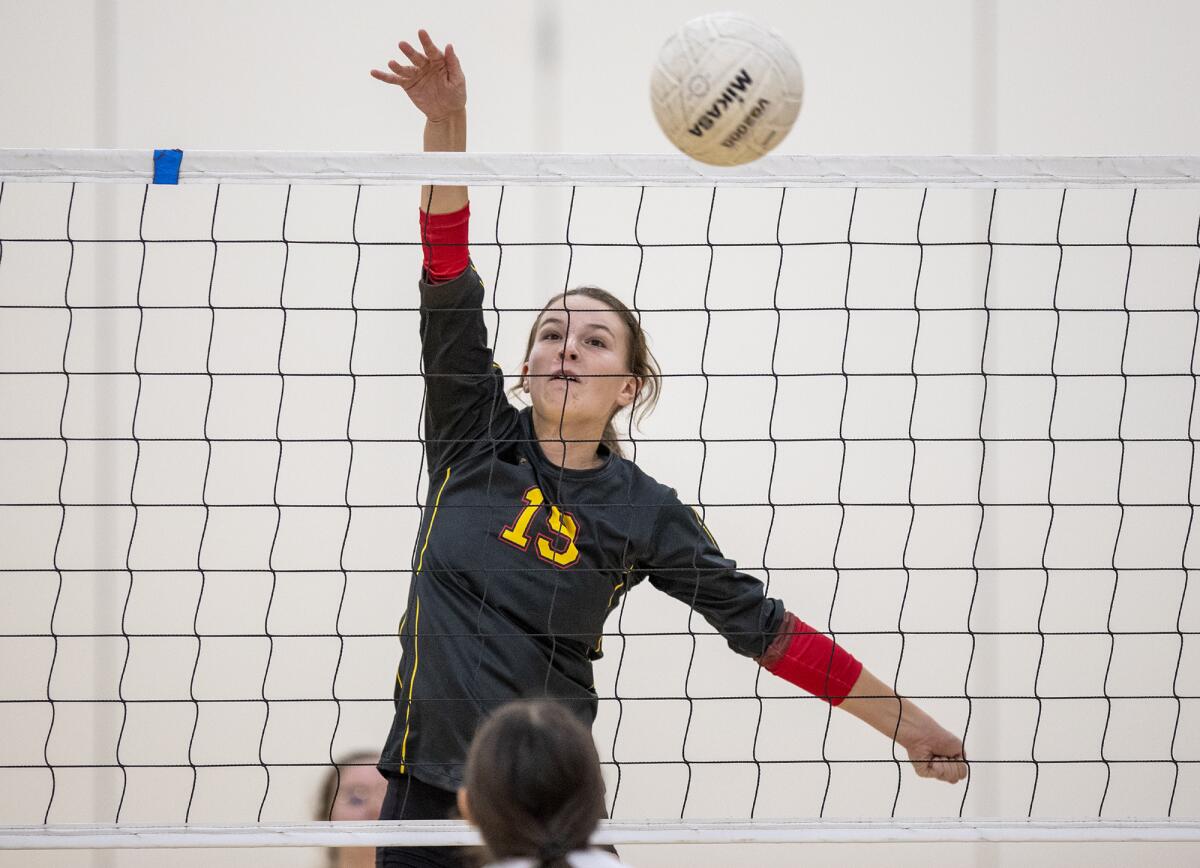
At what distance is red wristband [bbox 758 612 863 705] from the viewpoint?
8.83 ft

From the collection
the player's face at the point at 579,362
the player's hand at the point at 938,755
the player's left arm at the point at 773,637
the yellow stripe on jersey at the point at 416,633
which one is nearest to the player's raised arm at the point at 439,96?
the player's face at the point at 579,362

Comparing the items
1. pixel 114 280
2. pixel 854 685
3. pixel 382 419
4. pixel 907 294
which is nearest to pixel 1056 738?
pixel 907 294

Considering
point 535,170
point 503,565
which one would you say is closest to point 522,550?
point 503,565

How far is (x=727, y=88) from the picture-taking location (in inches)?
89.4

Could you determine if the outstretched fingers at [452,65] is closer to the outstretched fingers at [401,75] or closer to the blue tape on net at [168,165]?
the outstretched fingers at [401,75]

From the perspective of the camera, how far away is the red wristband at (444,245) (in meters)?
2.62

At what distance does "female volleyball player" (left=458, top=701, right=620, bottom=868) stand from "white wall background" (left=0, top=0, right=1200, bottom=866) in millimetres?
2574

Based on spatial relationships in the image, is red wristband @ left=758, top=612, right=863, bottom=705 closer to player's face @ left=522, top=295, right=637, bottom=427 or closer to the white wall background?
player's face @ left=522, top=295, right=637, bottom=427

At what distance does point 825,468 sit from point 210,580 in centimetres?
219

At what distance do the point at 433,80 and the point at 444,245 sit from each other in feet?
1.21

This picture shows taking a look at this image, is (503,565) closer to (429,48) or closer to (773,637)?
(773,637)

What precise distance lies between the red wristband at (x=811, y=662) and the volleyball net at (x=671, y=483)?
1.45 m

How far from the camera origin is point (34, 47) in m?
4.26

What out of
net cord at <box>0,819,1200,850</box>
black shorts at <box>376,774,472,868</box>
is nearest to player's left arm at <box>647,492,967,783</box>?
net cord at <box>0,819,1200,850</box>
